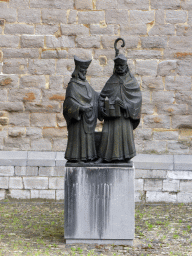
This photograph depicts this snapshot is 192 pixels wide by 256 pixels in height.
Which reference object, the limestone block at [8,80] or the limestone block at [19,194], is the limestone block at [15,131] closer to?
the limestone block at [8,80]

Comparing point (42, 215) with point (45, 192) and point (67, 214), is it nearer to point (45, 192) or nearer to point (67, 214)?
point (45, 192)

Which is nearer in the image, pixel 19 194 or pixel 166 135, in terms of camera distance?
pixel 19 194

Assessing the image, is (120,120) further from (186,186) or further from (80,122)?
(186,186)

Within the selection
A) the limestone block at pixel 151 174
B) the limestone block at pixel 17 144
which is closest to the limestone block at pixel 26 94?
the limestone block at pixel 17 144

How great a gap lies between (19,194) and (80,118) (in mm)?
3138

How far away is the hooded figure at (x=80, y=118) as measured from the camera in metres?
5.62

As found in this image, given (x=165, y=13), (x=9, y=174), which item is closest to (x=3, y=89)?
(x=9, y=174)

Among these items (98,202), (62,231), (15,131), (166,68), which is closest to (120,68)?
(98,202)

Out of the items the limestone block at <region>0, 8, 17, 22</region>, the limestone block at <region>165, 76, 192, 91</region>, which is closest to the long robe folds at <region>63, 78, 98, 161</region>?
the limestone block at <region>165, 76, 192, 91</region>

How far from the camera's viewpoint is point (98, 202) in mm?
5730

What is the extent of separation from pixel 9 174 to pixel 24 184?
319 mm

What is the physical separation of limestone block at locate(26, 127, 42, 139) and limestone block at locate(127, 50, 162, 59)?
2.16m

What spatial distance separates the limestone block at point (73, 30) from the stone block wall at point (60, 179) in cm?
228

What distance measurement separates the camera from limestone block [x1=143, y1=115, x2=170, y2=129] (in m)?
8.61
